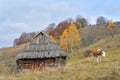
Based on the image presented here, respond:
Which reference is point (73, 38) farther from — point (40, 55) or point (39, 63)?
point (40, 55)

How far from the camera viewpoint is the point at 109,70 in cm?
1973

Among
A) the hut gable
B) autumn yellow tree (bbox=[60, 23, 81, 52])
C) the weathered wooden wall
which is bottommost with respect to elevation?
the weathered wooden wall

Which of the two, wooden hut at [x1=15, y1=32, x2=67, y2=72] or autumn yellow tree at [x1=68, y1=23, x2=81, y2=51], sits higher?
autumn yellow tree at [x1=68, y1=23, x2=81, y2=51]

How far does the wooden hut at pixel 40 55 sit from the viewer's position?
29.6 m

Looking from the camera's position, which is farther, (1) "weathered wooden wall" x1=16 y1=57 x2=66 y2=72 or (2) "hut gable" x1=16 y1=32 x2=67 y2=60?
(1) "weathered wooden wall" x1=16 y1=57 x2=66 y2=72

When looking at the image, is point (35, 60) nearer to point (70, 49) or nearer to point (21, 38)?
point (70, 49)

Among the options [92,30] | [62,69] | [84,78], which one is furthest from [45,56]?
[92,30]

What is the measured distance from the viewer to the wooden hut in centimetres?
2958

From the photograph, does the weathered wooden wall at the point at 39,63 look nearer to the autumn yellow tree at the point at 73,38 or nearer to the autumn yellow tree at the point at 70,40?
the autumn yellow tree at the point at 70,40

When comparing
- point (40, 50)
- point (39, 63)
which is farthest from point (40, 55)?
point (39, 63)

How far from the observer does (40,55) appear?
1159 inches

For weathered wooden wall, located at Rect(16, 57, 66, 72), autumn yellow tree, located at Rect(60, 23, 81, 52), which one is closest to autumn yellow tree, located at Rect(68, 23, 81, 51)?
autumn yellow tree, located at Rect(60, 23, 81, 52)

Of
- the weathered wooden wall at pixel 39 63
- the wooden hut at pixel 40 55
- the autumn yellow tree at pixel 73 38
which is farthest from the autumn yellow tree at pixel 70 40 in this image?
the weathered wooden wall at pixel 39 63

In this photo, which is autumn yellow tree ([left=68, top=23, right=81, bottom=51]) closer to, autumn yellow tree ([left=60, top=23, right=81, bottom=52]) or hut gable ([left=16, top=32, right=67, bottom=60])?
autumn yellow tree ([left=60, top=23, right=81, bottom=52])
